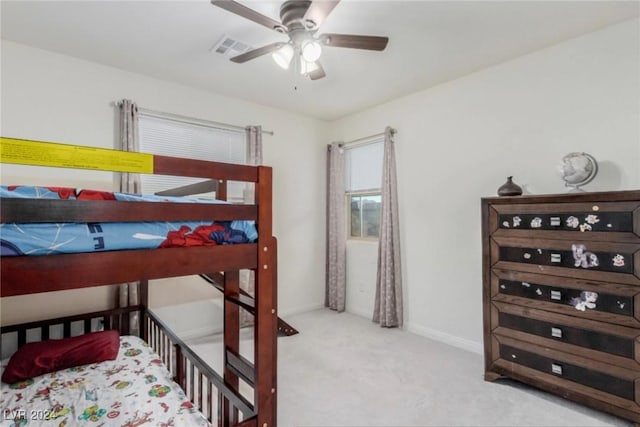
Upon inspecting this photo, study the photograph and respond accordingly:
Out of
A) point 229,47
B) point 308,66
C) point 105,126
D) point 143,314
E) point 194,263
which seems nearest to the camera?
point 194,263

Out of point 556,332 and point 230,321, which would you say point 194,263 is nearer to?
point 230,321

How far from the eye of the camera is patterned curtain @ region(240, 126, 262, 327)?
342 cm

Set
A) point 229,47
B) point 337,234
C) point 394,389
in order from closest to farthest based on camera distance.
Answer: point 394,389 → point 229,47 → point 337,234

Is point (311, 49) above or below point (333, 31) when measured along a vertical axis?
below

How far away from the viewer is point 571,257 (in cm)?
203

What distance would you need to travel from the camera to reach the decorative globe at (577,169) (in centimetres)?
214

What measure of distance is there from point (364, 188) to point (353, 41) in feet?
7.31

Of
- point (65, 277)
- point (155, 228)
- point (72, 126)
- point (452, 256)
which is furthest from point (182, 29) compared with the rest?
point (452, 256)

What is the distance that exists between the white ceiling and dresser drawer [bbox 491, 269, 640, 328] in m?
1.72

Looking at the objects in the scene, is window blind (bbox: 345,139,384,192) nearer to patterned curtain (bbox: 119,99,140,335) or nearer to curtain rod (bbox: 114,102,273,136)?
curtain rod (bbox: 114,102,273,136)

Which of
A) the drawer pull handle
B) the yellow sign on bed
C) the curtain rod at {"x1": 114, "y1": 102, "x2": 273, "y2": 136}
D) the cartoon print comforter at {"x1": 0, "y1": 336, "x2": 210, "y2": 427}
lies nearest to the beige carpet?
the drawer pull handle

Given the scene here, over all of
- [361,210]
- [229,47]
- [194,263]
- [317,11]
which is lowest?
[194,263]

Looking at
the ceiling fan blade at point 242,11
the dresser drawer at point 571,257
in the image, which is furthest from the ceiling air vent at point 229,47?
the dresser drawer at point 571,257

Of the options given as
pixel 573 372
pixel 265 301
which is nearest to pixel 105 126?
pixel 265 301
